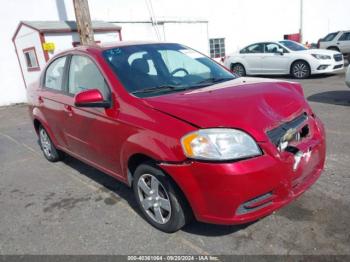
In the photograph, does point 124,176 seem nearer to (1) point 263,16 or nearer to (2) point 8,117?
(2) point 8,117

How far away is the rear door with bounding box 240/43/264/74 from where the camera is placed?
511 inches

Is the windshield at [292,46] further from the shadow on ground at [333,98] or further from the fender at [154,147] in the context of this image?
the fender at [154,147]

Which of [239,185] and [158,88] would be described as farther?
[158,88]

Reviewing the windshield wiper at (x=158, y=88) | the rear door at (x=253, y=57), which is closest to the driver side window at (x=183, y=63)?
the windshield wiper at (x=158, y=88)

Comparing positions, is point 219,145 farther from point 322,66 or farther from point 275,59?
point 275,59

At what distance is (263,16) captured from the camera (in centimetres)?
2050

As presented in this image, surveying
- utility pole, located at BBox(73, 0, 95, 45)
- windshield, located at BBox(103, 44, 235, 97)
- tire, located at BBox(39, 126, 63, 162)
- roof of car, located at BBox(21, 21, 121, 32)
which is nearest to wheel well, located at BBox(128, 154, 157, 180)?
windshield, located at BBox(103, 44, 235, 97)

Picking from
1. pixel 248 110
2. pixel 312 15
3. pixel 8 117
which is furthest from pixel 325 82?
pixel 312 15

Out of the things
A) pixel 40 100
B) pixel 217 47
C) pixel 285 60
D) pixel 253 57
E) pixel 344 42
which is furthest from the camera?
pixel 217 47

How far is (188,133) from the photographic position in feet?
7.95

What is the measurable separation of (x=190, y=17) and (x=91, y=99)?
570 inches

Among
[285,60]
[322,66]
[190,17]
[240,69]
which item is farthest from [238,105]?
[190,17]

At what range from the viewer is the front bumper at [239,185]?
2320 millimetres

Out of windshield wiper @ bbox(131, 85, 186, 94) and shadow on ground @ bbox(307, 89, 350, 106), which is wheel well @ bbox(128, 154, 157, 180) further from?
shadow on ground @ bbox(307, 89, 350, 106)
